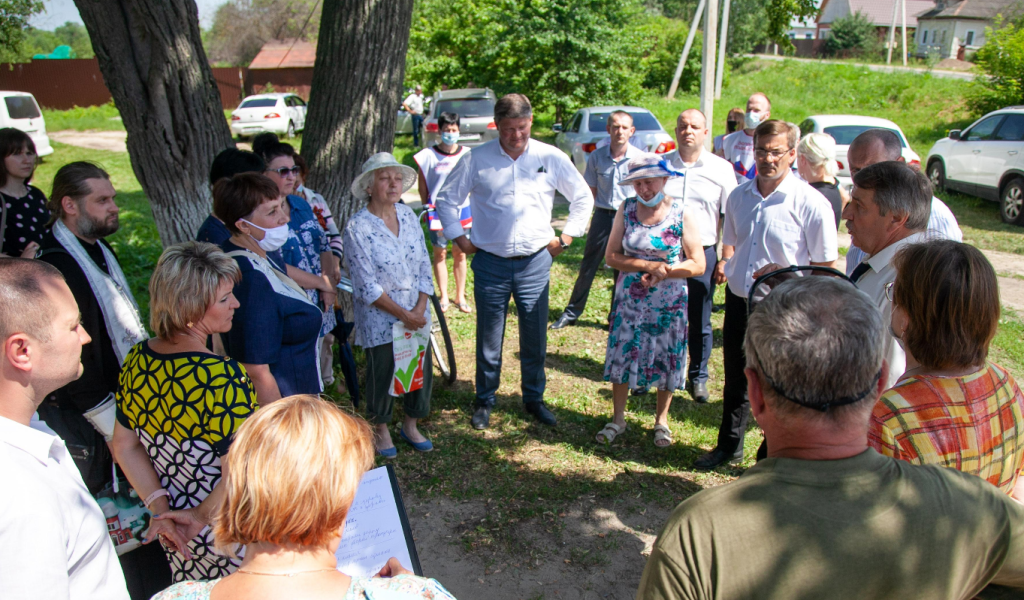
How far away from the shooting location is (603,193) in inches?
235

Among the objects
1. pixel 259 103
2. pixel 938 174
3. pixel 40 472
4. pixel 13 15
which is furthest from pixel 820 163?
pixel 259 103

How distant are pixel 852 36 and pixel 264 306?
174 ft

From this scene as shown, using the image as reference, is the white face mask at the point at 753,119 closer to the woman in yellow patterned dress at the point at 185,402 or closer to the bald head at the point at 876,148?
the bald head at the point at 876,148

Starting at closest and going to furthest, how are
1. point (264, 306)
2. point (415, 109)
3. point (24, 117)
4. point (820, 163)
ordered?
point (264, 306)
point (820, 163)
point (24, 117)
point (415, 109)

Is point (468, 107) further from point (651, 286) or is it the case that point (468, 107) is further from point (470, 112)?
point (651, 286)

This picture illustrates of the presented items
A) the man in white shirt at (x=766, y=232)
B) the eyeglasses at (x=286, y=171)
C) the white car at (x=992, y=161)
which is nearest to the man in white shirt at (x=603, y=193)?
the man in white shirt at (x=766, y=232)

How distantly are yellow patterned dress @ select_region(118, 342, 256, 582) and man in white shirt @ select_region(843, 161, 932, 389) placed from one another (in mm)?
2317

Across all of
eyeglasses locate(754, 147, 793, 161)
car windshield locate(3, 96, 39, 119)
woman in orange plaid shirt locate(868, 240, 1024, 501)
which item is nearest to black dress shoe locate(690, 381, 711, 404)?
eyeglasses locate(754, 147, 793, 161)

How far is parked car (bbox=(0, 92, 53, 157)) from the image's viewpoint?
1611cm

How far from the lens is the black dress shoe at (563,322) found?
6.08 m

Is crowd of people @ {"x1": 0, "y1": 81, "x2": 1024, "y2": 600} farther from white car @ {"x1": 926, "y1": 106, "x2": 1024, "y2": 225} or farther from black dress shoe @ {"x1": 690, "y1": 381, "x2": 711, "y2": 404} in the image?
white car @ {"x1": 926, "y1": 106, "x2": 1024, "y2": 225}

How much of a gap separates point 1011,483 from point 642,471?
2.28m

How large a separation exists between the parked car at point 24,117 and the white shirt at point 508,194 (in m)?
16.4

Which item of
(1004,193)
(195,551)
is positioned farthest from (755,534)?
(1004,193)
